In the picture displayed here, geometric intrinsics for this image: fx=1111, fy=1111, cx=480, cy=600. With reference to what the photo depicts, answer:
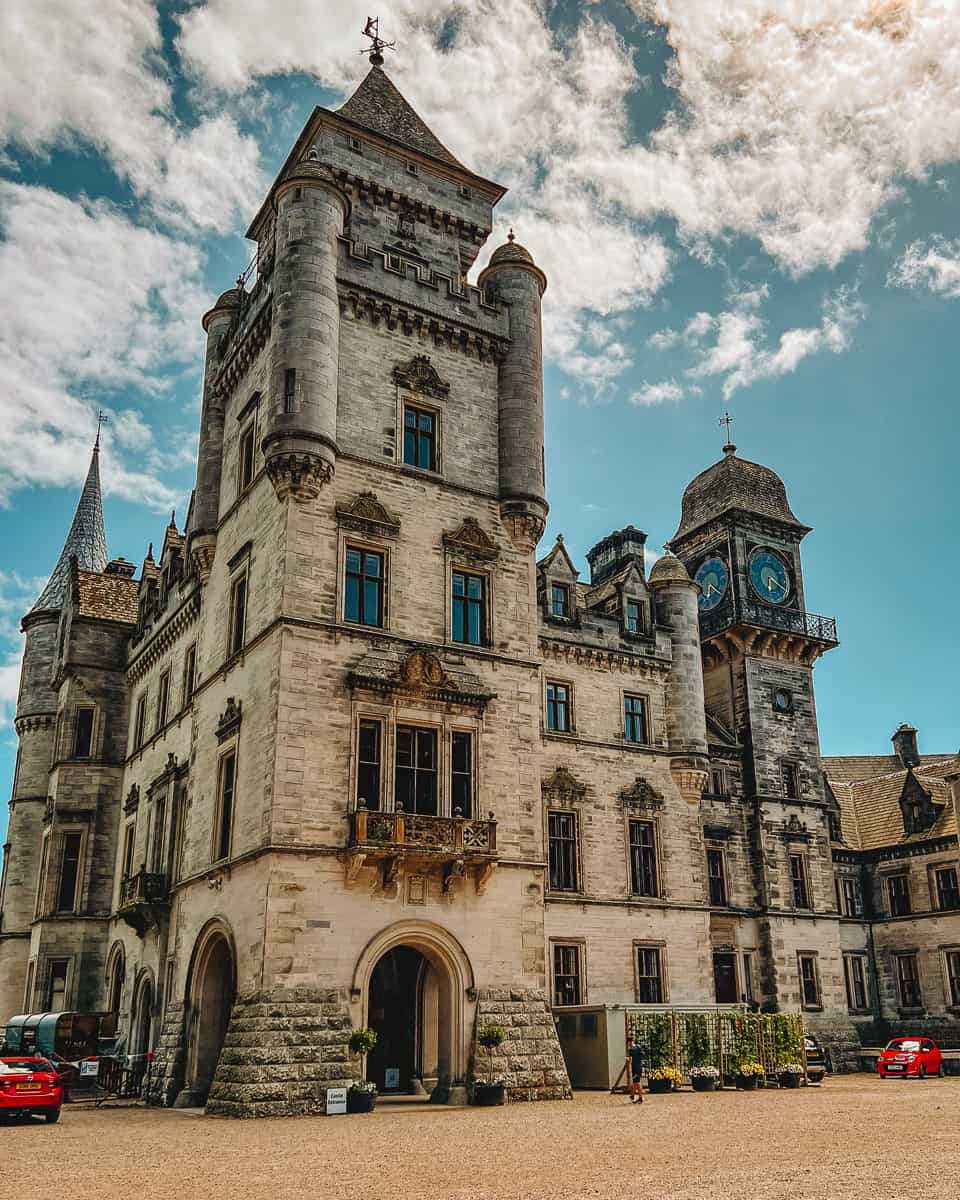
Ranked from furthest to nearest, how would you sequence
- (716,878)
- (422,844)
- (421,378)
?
(716,878) < (421,378) < (422,844)

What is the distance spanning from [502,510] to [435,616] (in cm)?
430

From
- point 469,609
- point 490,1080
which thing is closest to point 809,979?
point 490,1080

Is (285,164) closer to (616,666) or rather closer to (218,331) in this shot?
(218,331)

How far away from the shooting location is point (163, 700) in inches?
1563

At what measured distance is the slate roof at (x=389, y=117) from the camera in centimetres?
3445

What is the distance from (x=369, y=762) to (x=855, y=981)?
1256 inches

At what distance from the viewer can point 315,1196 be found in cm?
1249

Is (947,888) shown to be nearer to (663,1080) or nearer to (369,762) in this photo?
(663,1080)

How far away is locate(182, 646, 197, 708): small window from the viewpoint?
36.4 metres

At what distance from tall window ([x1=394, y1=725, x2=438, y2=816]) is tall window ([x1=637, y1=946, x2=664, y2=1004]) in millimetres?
12734

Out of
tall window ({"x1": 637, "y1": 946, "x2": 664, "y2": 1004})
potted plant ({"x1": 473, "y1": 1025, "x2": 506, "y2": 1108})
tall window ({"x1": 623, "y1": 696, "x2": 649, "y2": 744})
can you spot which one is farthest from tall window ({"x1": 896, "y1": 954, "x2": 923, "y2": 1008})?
potted plant ({"x1": 473, "y1": 1025, "x2": 506, "y2": 1108})

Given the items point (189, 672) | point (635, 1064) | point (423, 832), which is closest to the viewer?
point (423, 832)

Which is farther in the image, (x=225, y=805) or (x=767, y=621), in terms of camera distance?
(x=767, y=621)

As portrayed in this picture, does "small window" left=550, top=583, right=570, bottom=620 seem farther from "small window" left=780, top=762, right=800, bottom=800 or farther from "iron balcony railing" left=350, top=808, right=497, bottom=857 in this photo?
"iron balcony railing" left=350, top=808, right=497, bottom=857
